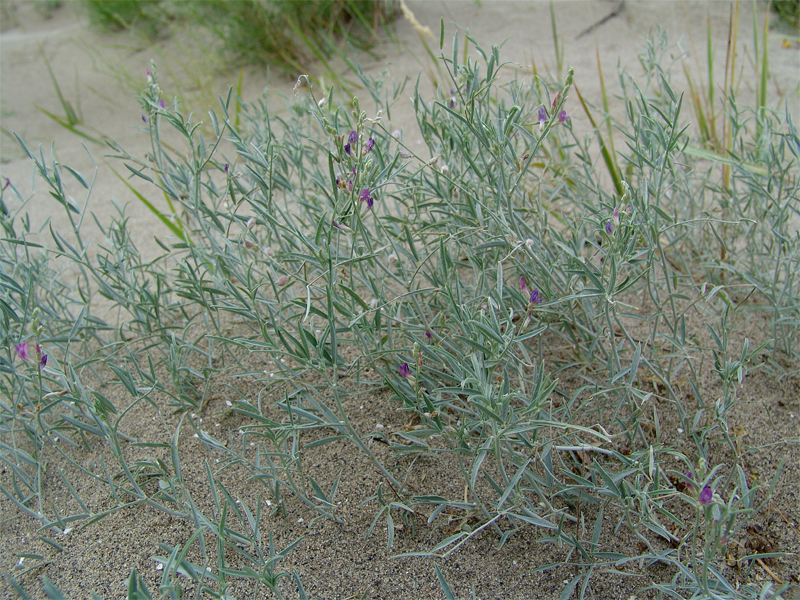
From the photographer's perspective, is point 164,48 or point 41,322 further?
point 164,48

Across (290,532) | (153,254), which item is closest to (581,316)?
(290,532)

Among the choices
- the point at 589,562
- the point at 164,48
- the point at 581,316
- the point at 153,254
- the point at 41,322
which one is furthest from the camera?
the point at 164,48

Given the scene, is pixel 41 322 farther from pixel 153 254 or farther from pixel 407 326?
pixel 407 326

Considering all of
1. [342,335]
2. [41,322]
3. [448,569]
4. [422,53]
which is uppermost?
[422,53]

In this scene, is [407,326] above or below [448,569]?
above

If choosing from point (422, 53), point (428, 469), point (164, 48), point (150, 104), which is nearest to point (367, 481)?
point (428, 469)

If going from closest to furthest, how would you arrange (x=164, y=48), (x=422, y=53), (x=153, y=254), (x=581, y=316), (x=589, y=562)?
(x=589, y=562)
(x=581, y=316)
(x=153, y=254)
(x=422, y=53)
(x=164, y=48)

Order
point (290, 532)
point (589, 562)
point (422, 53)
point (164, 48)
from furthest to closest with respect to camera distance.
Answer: point (164, 48) → point (422, 53) → point (290, 532) → point (589, 562)

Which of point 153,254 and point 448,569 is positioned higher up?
point 153,254

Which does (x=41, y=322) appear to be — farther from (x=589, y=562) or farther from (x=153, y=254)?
(x=589, y=562)
